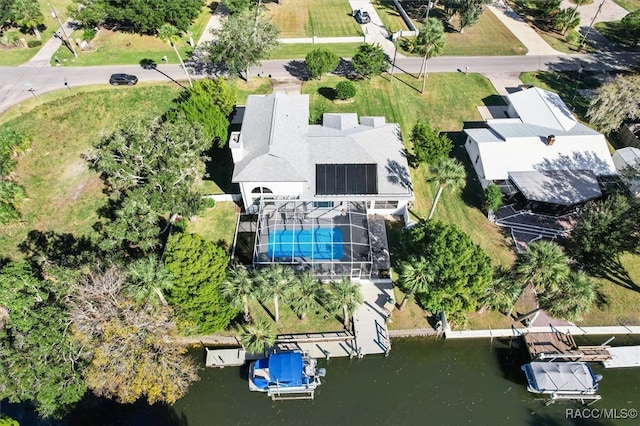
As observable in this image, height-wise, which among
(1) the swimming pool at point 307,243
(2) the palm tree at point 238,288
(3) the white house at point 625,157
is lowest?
(1) the swimming pool at point 307,243

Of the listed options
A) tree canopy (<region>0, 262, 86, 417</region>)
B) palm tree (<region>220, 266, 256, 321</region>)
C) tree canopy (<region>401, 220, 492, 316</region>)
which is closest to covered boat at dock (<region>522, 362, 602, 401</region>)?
tree canopy (<region>401, 220, 492, 316</region>)

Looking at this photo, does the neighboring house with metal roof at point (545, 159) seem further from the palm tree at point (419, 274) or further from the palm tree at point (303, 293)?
the palm tree at point (303, 293)

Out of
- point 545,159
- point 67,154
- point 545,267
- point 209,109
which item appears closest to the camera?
point 545,267

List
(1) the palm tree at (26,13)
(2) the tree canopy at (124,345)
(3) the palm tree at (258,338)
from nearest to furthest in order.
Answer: (2) the tree canopy at (124,345) < (3) the palm tree at (258,338) < (1) the palm tree at (26,13)

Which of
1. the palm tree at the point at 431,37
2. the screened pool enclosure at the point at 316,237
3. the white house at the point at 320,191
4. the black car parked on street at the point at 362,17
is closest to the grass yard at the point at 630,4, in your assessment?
the black car parked on street at the point at 362,17

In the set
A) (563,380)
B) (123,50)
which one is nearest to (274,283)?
(563,380)

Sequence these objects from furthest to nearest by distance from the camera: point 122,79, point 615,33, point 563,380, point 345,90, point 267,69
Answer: point 615,33, point 267,69, point 122,79, point 345,90, point 563,380

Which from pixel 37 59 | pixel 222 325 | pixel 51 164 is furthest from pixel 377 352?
pixel 37 59

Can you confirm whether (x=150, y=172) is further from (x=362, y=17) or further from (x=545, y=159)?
(x=362, y=17)
